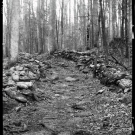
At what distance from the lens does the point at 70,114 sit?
5.74 metres

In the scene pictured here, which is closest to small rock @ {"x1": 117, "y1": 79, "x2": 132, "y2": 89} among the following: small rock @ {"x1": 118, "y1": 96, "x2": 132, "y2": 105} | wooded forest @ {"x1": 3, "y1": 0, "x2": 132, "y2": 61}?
small rock @ {"x1": 118, "y1": 96, "x2": 132, "y2": 105}

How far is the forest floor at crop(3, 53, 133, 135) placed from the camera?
447 centimetres

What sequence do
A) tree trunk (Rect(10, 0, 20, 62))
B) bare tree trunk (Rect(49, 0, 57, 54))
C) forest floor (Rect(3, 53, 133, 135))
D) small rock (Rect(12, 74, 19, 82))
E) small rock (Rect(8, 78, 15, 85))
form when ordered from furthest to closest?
1. bare tree trunk (Rect(49, 0, 57, 54))
2. tree trunk (Rect(10, 0, 20, 62))
3. small rock (Rect(12, 74, 19, 82))
4. small rock (Rect(8, 78, 15, 85))
5. forest floor (Rect(3, 53, 133, 135))

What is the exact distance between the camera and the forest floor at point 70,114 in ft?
14.7

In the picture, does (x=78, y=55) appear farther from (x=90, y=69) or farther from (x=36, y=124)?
(x=36, y=124)

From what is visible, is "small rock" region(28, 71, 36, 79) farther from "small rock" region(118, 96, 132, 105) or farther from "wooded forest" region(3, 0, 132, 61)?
"small rock" region(118, 96, 132, 105)

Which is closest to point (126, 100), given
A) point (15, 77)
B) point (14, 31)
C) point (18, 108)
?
point (18, 108)

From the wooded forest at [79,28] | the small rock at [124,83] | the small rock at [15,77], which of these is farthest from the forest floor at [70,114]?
the wooded forest at [79,28]

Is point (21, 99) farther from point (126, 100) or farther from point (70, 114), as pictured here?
point (126, 100)

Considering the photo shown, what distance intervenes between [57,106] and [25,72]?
339cm

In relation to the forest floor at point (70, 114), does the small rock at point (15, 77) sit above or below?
above

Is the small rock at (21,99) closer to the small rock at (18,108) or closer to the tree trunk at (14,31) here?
the small rock at (18,108)

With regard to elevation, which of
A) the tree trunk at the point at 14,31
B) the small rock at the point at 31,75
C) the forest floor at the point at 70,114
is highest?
the tree trunk at the point at 14,31

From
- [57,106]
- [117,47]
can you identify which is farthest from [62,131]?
[117,47]
